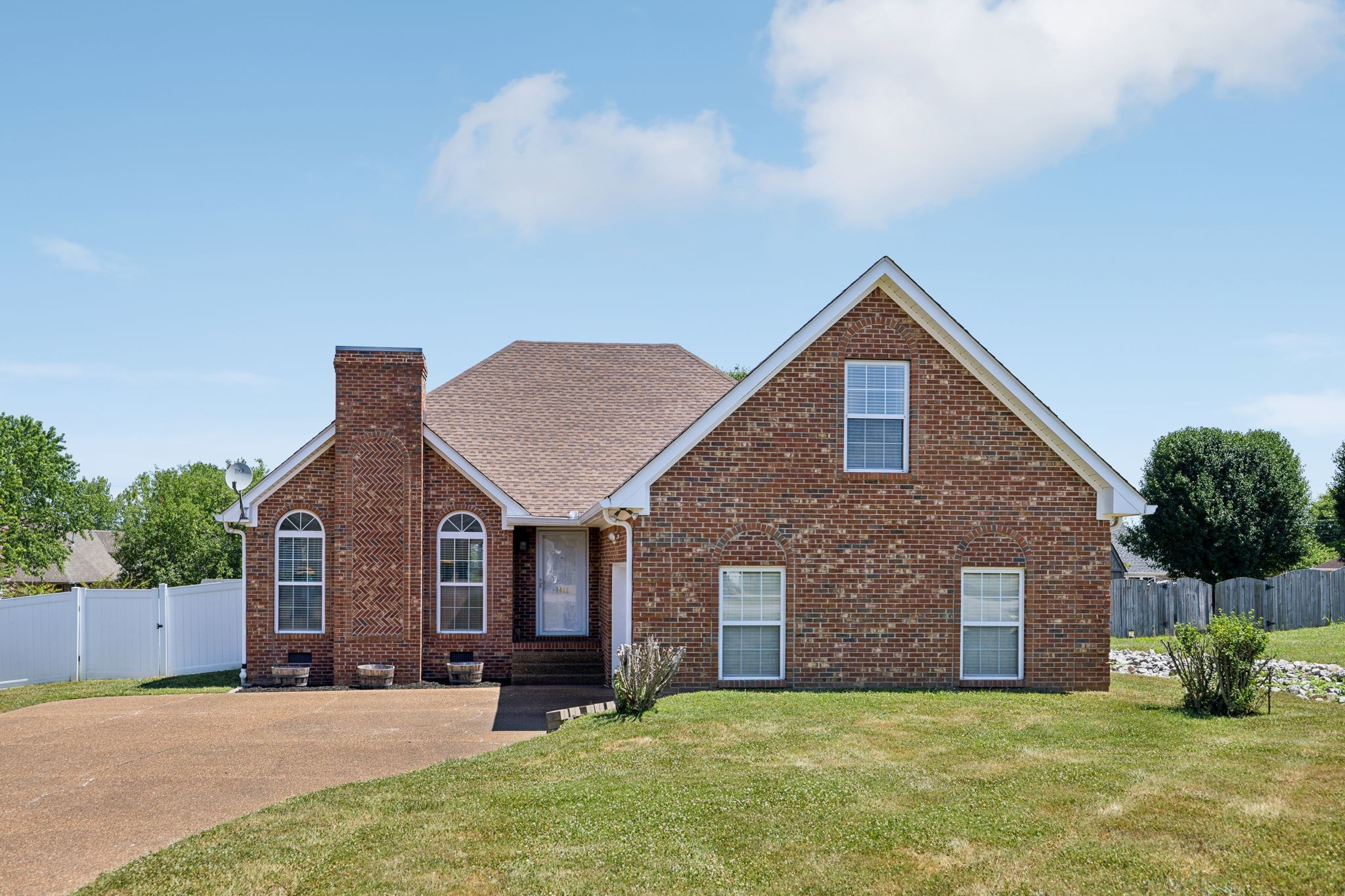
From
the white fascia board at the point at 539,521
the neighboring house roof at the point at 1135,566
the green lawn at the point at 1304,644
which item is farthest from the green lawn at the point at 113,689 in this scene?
the neighboring house roof at the point at 1135,566

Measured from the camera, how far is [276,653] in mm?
18844

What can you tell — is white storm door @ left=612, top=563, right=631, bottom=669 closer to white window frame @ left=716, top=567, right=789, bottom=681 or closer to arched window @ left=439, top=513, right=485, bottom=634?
white window frame @ left=716, top=567, right=789, bottom=681

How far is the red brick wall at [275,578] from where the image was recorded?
18781 millimetres

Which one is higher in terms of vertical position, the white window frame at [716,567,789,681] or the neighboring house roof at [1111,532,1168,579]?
the white window frame at [716,567,789,681]

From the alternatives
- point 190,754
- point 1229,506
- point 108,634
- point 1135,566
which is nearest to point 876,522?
point 190,754

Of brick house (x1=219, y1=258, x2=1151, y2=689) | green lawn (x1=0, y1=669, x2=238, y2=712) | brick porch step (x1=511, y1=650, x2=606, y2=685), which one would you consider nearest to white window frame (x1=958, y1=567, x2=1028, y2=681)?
brick house (x1=219, y1=258, x2=1151, y2=689)

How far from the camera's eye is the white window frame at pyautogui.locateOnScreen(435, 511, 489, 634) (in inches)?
758

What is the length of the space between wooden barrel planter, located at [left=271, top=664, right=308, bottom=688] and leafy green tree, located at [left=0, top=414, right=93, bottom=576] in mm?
28670

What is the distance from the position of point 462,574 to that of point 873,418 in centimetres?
834

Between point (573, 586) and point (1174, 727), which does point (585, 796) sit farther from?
point (573, 586)

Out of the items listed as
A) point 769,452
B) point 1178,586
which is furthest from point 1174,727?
point 1178,586

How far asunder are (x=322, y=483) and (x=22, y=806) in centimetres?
937

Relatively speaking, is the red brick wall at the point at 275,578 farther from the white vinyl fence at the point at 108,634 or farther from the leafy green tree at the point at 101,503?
the leafy green tree at the point at 101,503

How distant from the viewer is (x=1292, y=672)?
19766mm
